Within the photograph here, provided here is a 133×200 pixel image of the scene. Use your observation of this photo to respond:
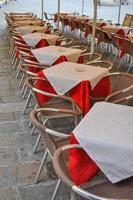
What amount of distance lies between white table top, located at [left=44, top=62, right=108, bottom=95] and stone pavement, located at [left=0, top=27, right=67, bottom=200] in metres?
0.54

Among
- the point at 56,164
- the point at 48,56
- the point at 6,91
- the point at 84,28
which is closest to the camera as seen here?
the point at 56,164

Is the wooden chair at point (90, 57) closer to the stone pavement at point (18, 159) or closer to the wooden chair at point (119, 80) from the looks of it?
the wooden chair at point (119, 80)

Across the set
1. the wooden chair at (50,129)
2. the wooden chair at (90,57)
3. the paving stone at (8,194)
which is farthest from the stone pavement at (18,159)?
the wooden chair at (90,57)

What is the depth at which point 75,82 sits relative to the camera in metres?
2.86

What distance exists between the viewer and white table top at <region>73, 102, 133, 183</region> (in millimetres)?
1664

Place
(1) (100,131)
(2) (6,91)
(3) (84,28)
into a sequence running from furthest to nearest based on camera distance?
(3) (84,28) < (2) (6,91) < (1) (100,131)

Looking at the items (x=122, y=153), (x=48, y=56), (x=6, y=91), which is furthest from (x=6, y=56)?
(x=122, y=153)

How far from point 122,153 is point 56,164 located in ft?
1.09

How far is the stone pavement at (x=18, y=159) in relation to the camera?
236cm

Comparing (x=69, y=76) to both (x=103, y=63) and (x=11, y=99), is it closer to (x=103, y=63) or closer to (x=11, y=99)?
(x=103, y=63)

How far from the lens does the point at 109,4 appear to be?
85.0 feet

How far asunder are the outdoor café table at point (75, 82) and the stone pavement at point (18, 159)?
1.44 ft

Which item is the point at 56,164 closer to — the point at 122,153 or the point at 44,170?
the point at 122,153

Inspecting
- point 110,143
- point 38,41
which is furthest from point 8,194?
point 38,41
